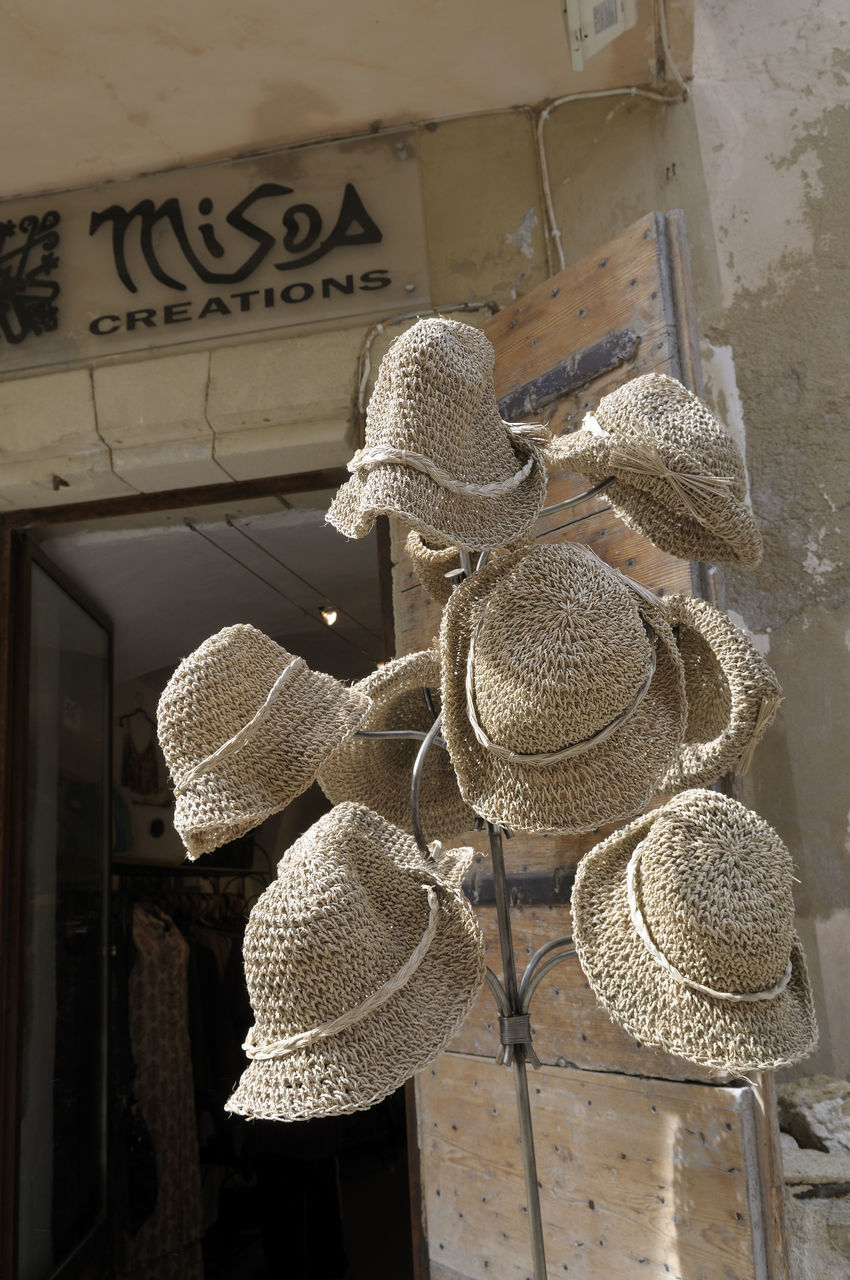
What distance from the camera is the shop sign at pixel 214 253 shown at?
7.46 feet

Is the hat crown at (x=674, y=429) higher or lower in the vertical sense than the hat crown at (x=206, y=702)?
higher

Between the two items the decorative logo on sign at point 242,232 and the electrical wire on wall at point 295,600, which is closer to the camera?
the decorative logo on sign at point 242,232

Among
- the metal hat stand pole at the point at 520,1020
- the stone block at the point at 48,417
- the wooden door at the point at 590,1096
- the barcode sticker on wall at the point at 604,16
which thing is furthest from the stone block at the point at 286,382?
the metal hat stand pole at the point at 520,1020

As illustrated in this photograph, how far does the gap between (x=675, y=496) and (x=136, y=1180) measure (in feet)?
9.68

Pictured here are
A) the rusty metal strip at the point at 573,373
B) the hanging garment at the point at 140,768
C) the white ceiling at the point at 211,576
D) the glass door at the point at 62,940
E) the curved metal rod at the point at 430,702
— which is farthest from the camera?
the hanging garment at the point at 140,768

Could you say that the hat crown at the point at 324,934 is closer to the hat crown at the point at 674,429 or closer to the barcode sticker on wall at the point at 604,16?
the hat crown at the point at 674,429

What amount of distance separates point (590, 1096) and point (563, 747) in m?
0.83

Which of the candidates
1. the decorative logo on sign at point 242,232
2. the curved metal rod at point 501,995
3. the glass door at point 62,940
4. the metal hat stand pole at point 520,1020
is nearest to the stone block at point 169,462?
the decorative logo on sign at point 242,232

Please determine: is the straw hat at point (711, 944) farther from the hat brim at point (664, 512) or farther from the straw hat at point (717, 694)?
the hat brim at point (664, 512)

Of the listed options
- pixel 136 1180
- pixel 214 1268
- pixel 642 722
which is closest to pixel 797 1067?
pixel 642 722

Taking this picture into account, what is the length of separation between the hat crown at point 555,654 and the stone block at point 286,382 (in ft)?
4.45

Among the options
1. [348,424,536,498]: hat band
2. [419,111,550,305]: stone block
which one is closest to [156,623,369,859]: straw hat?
[348,424,536,498]: hat band

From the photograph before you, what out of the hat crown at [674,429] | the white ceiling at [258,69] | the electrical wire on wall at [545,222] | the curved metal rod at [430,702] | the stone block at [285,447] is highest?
the white ceiling at [258,69]

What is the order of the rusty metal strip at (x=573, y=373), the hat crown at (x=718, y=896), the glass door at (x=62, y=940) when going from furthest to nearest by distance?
the glass door at (x=62, y=940) < the rusty metal strip at (x=573, y=373) < the hat crown at (x=718, y=896)
